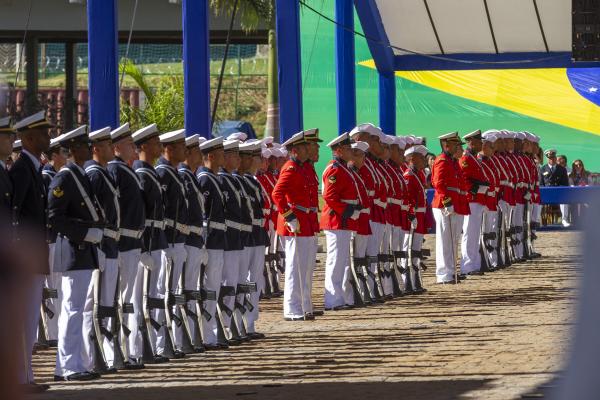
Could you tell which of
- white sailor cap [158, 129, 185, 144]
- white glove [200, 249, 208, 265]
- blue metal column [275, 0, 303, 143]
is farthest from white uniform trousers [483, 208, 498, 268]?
white sailor cap [158, 129, 185, 144]

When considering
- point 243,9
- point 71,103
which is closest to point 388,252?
point 243,9

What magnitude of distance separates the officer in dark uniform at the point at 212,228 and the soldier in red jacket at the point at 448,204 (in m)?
8.36

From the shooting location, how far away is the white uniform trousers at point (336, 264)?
55.8 ft

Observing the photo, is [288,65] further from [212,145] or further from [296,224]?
[212,145]

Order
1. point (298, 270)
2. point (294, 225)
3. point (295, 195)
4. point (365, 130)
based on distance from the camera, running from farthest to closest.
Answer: point (365, 130)
point (298, 270)
point (295, 195)
point (294, 225)

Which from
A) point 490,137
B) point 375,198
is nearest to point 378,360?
point 375,198

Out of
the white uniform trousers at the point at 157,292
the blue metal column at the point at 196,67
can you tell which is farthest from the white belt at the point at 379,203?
the white uniform trousers at the point at 157,292

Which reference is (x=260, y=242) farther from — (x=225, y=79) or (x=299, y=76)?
(x=225, y=79)

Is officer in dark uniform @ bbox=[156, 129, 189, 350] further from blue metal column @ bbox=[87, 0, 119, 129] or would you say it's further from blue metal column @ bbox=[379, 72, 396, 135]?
blue metal column @ bbox=[379, 72, 396, 135]

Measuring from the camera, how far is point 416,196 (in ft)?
65.9

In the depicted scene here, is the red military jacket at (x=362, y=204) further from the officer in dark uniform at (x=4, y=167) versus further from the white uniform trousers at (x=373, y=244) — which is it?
the officer in dark uniform at (x=4, y=167)

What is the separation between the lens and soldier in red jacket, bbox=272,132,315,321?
15.3m

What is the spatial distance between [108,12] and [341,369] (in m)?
6.42

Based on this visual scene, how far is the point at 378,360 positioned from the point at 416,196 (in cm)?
855
